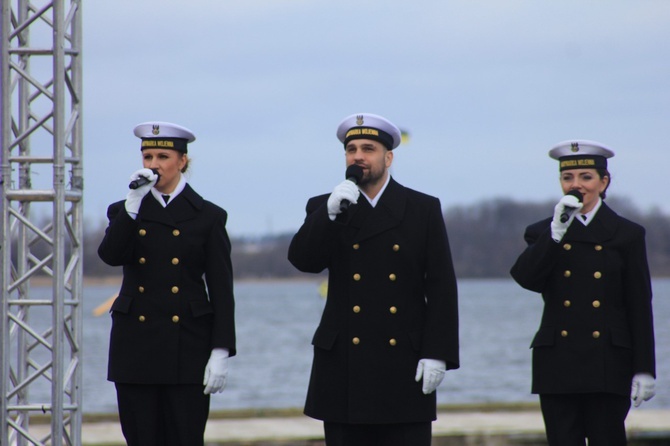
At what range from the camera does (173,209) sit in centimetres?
643

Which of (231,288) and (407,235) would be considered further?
(231,288)

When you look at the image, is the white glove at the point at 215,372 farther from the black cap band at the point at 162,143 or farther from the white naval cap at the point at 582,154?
the white naval cap at the point at 582,154

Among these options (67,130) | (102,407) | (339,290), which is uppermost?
(67,130)

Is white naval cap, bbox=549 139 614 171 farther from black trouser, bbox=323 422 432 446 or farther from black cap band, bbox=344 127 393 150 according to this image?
black trouser, bbox=323 422 432 446

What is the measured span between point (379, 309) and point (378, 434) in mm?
662

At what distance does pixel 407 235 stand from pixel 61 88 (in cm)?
296

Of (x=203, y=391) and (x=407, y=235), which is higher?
(x=407, y=235)

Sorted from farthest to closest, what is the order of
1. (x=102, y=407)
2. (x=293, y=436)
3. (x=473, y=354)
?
(x=473, y=354) → (x=102, y=407) → (x=293, y=436)

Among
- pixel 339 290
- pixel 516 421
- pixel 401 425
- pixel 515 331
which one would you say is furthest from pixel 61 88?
pixel 515 331

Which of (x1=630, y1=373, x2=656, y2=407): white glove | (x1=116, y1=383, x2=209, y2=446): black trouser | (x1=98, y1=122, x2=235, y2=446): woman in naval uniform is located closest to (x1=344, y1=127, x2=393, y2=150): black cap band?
(x1=98, y1=122, x2=235, y2=446): woman in naval uniform

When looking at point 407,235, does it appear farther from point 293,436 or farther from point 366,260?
point 293,436

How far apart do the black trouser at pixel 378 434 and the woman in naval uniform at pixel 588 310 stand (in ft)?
3.35

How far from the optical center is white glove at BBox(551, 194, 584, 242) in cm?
628

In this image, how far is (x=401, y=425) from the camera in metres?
5.84
